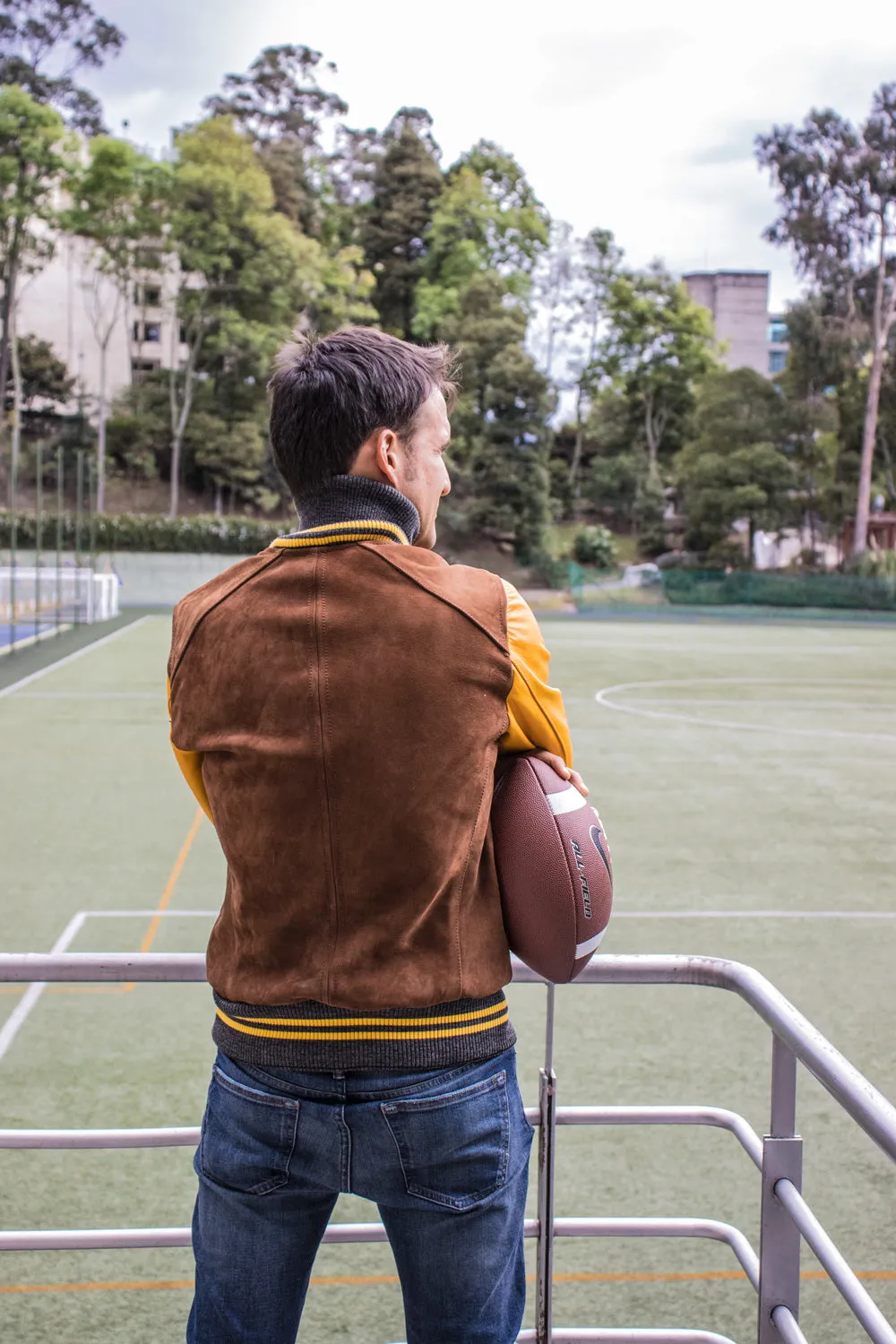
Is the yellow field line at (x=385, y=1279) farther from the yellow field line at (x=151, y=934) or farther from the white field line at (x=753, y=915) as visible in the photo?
the white field line at (x=753, y=915)

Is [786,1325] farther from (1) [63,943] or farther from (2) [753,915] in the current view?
(2) [753,915]

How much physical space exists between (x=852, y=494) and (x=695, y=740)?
1313 inches

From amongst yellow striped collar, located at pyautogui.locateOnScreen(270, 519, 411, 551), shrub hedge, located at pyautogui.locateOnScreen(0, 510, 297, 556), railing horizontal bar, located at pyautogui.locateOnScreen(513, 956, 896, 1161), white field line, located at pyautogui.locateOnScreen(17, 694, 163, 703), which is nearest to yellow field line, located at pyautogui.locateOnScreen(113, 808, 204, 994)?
railing horizontal bar, located at pyautogui.locateOnScreen(513, 956, 896, 1161)

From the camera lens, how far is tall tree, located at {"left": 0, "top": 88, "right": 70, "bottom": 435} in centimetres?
3909

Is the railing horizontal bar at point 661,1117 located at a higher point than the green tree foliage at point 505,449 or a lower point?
lower

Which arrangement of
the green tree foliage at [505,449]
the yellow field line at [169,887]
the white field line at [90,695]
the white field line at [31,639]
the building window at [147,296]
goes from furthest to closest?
the building window at [147,296] → the green tree foliage at [505,449] → the white field line at [31,639] → the white field line at [90,695] → the yellow field line at [169,887]

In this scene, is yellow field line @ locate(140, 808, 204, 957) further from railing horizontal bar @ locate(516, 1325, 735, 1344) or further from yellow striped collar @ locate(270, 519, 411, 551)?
yellow striped collar @ locate(270, 519, 411, 551)

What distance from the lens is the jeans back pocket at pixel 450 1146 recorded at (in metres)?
1.40

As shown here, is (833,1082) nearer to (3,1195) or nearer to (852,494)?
(3,1195)

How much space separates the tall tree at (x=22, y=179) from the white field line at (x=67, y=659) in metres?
18.5

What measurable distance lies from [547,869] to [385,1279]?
2.27 metres

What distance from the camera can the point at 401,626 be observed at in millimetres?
1396

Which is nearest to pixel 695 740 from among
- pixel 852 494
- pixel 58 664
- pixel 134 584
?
pixel 58 664

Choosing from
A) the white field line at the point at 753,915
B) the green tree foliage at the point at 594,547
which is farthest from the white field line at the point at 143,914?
the green tree foliage at the point at 594,547
